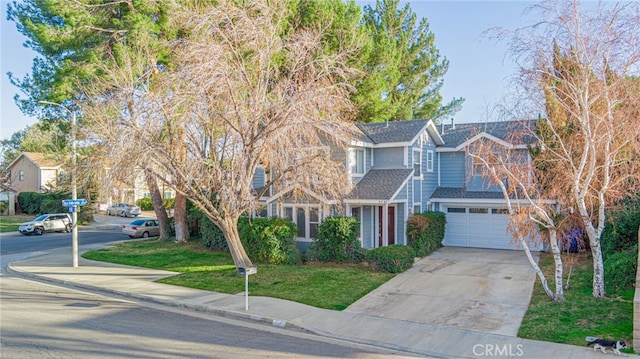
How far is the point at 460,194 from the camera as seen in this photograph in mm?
22703

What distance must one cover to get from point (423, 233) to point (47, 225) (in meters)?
28.3

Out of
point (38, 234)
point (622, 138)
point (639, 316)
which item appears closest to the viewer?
point (639, 316)

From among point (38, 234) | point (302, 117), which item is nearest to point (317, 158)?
point (302, 117)

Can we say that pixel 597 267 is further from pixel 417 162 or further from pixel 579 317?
pixel 417 162

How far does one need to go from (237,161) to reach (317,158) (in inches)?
110

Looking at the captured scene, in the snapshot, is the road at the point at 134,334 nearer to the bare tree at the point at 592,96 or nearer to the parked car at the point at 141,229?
the bare tree at the point at 592,96

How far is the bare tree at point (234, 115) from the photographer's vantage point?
45.9ft

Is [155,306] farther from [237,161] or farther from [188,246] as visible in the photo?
[188,246]

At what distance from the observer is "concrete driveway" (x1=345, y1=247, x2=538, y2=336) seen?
1107 centimetres

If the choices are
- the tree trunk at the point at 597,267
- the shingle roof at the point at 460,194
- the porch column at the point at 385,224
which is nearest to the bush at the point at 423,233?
the porch column at the point at 385,224

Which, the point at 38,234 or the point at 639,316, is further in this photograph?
the point at 38,234

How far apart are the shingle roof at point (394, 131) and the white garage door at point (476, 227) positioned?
459cm

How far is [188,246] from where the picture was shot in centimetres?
2398

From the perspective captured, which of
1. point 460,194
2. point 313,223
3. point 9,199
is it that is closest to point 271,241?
point 313,223
